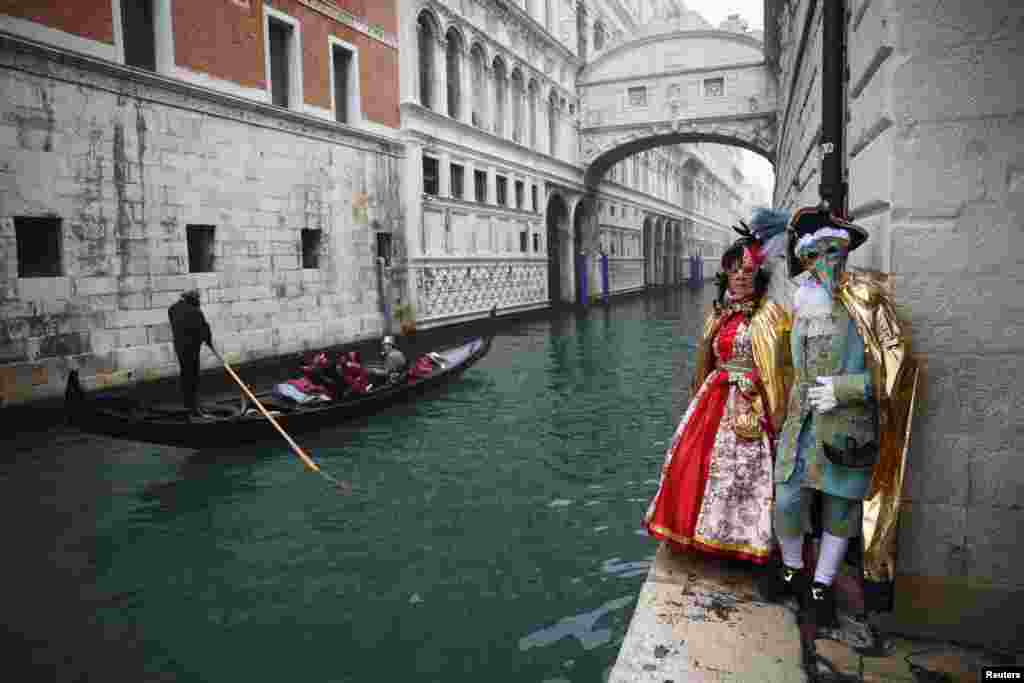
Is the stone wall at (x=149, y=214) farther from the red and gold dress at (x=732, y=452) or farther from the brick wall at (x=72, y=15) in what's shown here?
the red and gold dress at (x=732, y=452)

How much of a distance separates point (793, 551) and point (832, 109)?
2720 millimetres

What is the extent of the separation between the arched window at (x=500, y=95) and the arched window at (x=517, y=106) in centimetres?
77

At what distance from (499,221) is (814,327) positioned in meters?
18.8

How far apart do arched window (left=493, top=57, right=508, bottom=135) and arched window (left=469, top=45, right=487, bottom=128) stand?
3.63 ft

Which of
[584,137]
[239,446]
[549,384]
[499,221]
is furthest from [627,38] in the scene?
[239,446]

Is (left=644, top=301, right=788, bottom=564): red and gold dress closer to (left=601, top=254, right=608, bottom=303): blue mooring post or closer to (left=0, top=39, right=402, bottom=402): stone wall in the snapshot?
(left=0, top=39, right=402, bottom=402): stone wall

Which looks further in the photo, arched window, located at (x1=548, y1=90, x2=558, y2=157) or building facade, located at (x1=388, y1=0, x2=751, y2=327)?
arched window, located at (x1=548, y1=90, x2=558, y2=157)

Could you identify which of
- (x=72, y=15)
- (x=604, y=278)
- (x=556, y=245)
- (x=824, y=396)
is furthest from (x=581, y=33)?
(x=824, y=396)

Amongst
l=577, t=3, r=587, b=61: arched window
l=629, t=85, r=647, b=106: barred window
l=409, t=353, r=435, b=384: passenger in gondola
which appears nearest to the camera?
l=409, t=353, r=435, b=384: passenger in gondola

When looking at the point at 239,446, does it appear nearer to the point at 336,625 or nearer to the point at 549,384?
the point at 336,625

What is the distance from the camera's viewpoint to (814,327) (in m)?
2.75

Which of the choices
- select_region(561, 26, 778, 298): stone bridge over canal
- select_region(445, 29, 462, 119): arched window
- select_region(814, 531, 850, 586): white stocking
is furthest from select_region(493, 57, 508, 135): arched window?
select_region(814, 531, 850, 586): white stocking

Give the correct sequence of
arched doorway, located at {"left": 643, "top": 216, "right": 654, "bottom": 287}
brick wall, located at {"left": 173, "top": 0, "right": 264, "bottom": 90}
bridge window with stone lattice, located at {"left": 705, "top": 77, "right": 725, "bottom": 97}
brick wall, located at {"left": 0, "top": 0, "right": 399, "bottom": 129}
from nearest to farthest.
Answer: brick wall, located at {"left": 0, "top": 0, "right": 399, "bottom": 129}, brick wall, located at {"left": 173, "top": 0, "right": 264, "bottom": 90}, bridge window with stone lattice, located at {"left": 705, "top": 77, "right": 725, "bottom": 97}, arched doorway, located at {"left": 643, "top": 216, "right": 654, "bottom": 287}

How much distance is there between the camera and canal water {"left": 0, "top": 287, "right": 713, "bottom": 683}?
11.9ft
